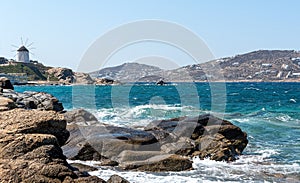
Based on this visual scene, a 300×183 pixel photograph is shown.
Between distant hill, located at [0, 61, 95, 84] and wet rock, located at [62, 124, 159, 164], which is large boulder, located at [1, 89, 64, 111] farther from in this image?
distant hill, located at [0, 61, 95, 84]

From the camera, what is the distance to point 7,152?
28.2ft

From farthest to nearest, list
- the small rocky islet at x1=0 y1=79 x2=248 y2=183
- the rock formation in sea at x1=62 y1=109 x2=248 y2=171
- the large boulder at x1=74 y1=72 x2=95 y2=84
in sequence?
1. the large boulder at x1=74 y1=72 x2=95 y2=84
2. the rock formation in sea at x1=62 y1=109 x2=248 y2=171
3. the small rocky islet at x1=0 y1=79 x2=248 y2=183

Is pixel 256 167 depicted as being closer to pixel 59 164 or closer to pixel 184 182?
pixel 184 182

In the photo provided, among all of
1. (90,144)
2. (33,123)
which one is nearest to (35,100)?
(90,144)

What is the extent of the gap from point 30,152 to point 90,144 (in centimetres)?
583

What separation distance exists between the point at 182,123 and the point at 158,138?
2.03 meters

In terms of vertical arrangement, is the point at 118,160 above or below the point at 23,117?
below

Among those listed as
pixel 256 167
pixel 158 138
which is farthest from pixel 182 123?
pixel 256 167

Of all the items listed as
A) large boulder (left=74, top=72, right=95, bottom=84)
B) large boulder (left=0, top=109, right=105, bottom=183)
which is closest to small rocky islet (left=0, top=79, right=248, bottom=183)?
large boulder (left=0, top=109, right=105, bottom=183)

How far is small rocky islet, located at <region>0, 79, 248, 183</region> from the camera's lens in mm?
8500

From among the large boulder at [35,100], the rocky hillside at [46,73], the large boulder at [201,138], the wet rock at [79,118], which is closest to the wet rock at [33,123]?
the large boulder at [201,138]

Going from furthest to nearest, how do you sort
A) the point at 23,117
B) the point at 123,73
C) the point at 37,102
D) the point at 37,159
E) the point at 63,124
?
the point at 123,73 → the point at 37,102 → the point at 63,124 → the point at 23,117 → the point at 37,159

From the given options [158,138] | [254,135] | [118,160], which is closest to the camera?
[118,160]

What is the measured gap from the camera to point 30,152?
864 centimetres
